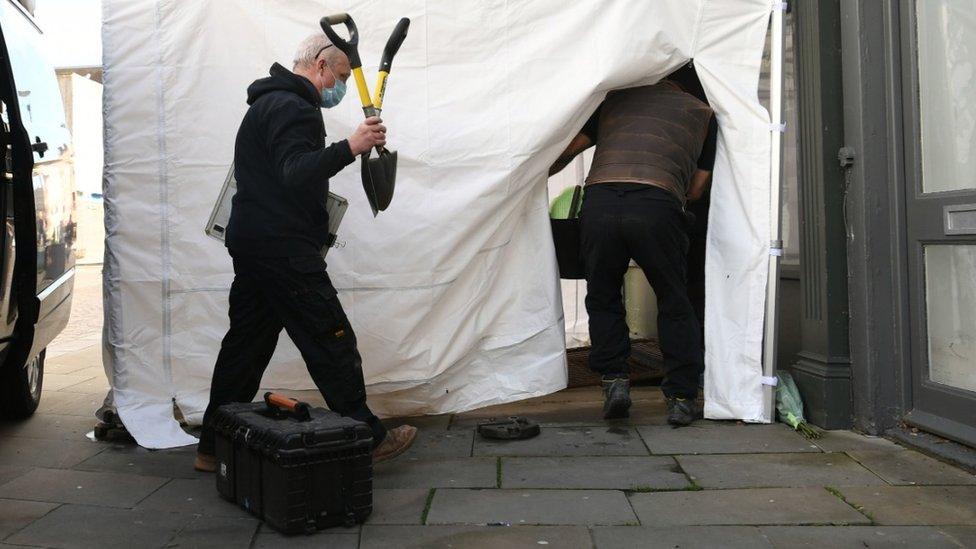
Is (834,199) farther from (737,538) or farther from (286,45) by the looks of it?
(286,45)

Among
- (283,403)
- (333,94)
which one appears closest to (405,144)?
(333,94)

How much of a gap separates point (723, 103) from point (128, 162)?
2994 millimetres

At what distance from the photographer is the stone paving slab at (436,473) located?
3.72 m

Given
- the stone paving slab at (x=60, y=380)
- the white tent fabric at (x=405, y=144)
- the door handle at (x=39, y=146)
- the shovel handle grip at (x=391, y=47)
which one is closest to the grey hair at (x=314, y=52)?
the shovel handle grip at (x=391, y=47)

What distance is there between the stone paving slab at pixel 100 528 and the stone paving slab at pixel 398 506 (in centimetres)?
68

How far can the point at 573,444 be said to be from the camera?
433 cm

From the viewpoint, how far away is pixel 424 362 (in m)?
4.72

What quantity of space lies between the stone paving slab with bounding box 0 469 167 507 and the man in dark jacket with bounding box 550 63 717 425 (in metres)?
2.27

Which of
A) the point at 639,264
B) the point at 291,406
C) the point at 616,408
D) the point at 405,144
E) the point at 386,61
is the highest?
the point at 386,61

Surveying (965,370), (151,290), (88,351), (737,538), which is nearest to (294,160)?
(151,290)

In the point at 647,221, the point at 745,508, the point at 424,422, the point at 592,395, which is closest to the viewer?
the point at 745,508

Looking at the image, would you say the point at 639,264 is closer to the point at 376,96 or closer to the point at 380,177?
the point at 380,177

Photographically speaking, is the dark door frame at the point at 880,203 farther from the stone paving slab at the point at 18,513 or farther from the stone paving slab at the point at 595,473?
the stone paving slab at the point at 18,513

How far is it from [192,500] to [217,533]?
1.49 feet
